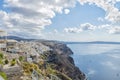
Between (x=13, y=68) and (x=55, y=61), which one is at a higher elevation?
(x=13, y=68)

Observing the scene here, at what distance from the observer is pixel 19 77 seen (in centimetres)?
1838

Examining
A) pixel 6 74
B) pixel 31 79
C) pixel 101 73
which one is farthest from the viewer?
pixel 101 73

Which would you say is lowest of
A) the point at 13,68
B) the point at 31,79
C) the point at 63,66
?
the point at 63,66

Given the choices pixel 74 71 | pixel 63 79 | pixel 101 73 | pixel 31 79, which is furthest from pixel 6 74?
pixel 101 73

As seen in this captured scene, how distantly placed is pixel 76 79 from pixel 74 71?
7085 millimetres

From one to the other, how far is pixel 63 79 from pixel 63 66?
21827mm

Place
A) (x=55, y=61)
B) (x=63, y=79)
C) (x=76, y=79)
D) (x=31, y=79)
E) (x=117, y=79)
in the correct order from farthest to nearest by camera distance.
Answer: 1. (x=117, y=79)
2. (x=55, y=61)
3. (x=76, y=79)
4. (x=63, y=79)
5. (x=31, y=79)

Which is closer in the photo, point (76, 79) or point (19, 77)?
point (19, 77)

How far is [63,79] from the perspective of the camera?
56.9m

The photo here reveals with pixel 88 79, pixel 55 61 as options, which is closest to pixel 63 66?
pixel 55 61

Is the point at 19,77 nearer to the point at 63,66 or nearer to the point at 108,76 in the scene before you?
the point at 63,66

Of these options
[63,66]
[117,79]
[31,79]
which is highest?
[31,79]

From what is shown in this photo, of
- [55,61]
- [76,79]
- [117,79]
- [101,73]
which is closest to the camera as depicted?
[76,79]

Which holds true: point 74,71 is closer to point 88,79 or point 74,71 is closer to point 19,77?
point 88,79
